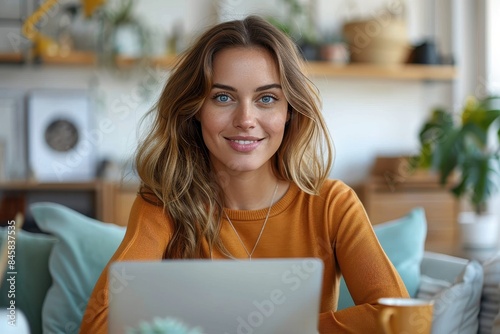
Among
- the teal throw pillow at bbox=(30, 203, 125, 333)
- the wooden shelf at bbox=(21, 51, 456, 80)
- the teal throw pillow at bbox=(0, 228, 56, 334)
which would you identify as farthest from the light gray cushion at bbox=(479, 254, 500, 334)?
the wooden shelf at bbox=(21, 51, 456, 80)

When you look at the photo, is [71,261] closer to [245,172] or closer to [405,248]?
[245,172]

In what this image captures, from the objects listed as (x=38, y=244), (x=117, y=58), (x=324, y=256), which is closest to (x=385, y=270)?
(x=324, y=256)

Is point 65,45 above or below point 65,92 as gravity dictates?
above

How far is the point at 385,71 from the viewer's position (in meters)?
4.95

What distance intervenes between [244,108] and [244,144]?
83 millimetres

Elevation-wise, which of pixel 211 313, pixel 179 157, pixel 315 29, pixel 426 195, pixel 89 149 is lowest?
pixel 426 195

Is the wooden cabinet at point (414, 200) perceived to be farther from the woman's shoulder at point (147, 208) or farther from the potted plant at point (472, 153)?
the woman's shoulder at point (147, 208)

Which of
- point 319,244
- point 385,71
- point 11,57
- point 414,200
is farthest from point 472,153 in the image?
point 11,57

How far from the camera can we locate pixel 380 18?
4.95m

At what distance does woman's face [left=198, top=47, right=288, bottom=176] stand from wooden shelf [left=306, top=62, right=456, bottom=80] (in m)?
3.05

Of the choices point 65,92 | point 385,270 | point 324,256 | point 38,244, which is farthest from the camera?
point 65,92

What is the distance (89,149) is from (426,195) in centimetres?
214

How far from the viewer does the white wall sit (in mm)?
4801

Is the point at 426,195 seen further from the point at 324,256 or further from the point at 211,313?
the point at 211,313
